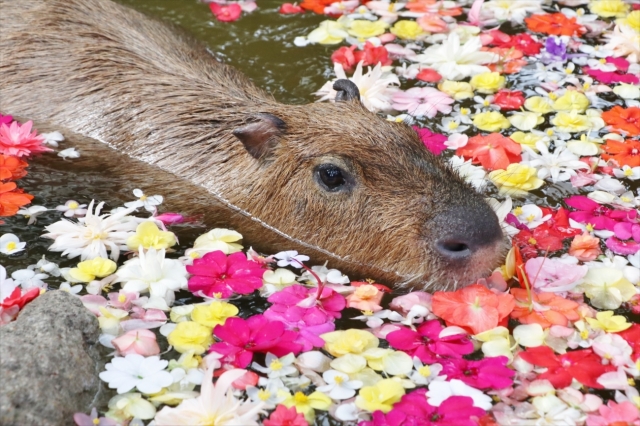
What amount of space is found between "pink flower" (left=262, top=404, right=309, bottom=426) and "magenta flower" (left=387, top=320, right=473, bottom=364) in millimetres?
763

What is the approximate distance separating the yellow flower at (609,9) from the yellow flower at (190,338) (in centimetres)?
544

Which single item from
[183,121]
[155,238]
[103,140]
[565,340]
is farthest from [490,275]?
[103,140]

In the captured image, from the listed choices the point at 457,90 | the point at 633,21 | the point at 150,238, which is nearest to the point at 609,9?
the point at 633,21

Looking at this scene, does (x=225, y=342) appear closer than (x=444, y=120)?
Yes

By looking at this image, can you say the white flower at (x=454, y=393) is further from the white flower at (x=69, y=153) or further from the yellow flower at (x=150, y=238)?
the white flower at (x=69, y=153)

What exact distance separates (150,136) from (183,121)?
0.27 m

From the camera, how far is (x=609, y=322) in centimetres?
491

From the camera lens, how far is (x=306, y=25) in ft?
28.4

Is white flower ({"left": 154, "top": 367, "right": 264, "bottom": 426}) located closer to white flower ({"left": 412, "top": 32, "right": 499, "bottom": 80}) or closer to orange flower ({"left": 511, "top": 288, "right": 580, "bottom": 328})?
orange flower ({"left": 511, "top": 288, "right": 580, "bottom": 328})

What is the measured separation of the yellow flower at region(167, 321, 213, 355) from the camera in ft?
15.4

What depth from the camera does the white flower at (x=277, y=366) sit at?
4.55 meters

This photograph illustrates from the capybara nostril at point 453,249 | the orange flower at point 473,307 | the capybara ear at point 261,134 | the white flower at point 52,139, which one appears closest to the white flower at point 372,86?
the capybara ear at point 261,134

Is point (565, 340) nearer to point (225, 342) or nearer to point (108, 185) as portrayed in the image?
point (225, 342)

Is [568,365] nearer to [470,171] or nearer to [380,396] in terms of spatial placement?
[380,396]
